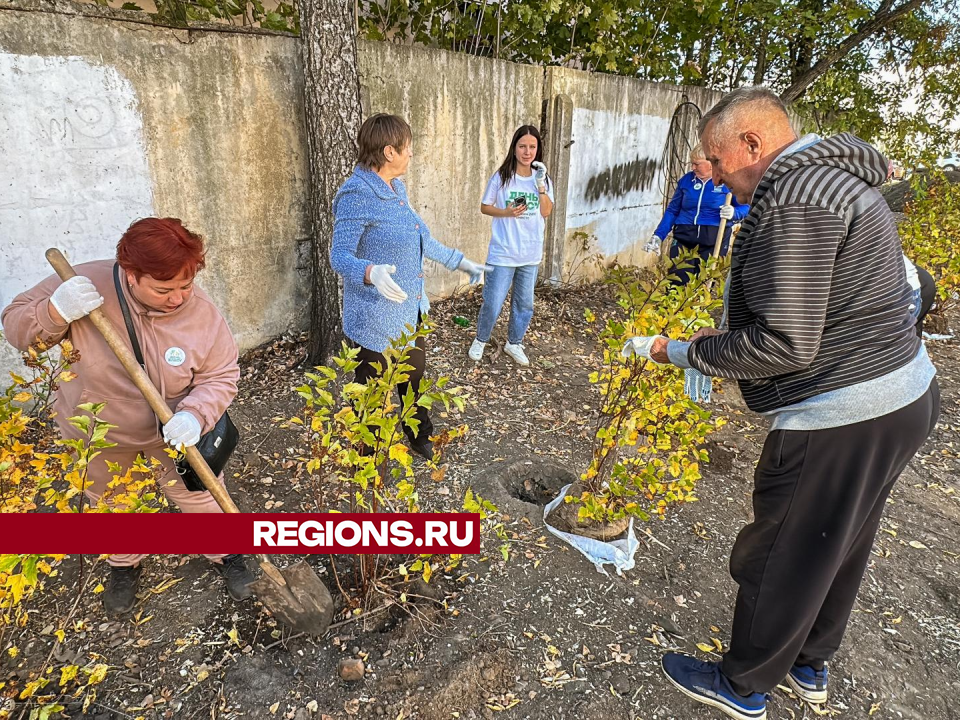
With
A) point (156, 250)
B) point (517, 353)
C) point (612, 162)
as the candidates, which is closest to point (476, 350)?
point (517, 353)

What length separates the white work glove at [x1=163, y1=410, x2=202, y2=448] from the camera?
1885mm

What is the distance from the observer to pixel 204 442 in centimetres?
211

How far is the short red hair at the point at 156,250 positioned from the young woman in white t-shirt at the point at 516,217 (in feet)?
8.42

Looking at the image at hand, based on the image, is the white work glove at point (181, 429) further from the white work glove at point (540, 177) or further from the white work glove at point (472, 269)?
the white work glove at point (540, 177)

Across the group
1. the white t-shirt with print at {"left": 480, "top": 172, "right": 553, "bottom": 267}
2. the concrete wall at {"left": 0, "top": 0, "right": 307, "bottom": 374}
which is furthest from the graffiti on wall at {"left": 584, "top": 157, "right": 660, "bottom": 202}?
the concrete wall at {"left": 0, "top": 0, "right": 307, "bottom": 374}

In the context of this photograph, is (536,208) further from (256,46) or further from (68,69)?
(68,69)

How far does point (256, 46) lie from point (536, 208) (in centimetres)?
210

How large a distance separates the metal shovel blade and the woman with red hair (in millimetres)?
575

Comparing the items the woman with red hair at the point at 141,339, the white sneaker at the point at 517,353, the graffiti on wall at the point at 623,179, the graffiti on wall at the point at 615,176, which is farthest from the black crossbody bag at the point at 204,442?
the graffiti on wall at the point at 623,179

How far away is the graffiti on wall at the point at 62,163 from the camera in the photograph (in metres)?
2.89

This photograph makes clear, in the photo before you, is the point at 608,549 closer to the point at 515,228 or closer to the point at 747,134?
the point at 747,134

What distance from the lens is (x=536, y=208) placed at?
4.21 m

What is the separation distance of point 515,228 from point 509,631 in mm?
2763

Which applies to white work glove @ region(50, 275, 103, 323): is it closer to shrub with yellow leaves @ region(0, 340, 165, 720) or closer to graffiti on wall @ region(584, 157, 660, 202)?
shrub with yellow leaves @ region(0, 340, 165, 720)
